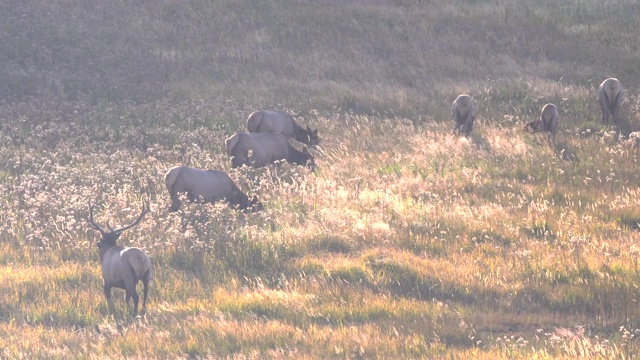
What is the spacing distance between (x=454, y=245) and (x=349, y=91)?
46.6ft

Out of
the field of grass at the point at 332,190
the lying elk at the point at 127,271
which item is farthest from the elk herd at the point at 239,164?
the field of grass at the point at 332,190

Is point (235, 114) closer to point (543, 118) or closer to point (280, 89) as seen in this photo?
point (280, 89)

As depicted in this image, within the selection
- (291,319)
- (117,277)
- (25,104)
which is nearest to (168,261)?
(117,277)

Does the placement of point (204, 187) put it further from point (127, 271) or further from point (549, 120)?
point (549, 120)

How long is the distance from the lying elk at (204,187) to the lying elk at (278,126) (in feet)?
15.8

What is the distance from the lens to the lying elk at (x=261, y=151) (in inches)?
640

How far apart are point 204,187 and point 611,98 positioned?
10.8 m

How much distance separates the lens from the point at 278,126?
746 inches

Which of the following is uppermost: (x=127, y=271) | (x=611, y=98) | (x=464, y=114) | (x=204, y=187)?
(x=127, y=271)

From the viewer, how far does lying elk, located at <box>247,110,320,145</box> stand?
18797mm

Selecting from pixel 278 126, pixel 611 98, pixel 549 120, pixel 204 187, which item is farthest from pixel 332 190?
pixel 611 98

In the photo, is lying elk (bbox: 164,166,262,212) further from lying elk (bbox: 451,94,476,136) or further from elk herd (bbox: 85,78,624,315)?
lying elk (bbox: 451,94,476,136)

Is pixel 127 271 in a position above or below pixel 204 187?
above

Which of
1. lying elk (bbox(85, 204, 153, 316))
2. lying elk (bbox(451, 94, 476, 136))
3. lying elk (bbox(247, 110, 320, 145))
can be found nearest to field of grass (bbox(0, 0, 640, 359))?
lying elk (bbox(85, 204, 153, 316))
